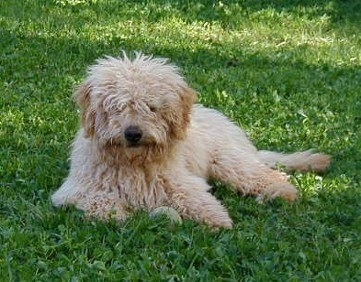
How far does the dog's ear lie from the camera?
5.76m

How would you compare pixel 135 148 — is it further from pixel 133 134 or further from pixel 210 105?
pixel 210 105

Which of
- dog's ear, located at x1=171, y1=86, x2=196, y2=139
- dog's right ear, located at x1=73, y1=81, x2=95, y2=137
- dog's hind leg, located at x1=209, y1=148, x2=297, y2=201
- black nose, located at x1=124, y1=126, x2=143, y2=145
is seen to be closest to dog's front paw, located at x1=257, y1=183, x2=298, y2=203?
dog's hind leg, located at x1=209, y1=148, x2=297, y2=201

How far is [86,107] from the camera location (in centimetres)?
579

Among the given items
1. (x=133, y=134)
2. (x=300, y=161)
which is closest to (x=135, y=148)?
(x=133, y=134)

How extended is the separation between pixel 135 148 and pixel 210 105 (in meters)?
3.31

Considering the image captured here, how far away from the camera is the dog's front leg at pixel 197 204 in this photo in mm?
5637

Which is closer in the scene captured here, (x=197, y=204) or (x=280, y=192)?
(x=197, y=204)

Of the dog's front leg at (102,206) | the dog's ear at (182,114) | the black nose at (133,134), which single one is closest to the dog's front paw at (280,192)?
the dog's ear at (182,114)

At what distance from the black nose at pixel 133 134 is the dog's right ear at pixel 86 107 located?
0.35 metres

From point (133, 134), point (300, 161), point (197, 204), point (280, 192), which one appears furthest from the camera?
point (300, 161)

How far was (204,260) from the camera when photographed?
5.02 m

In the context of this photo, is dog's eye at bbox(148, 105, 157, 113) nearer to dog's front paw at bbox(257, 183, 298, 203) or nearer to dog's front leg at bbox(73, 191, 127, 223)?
dog's front leg at bbox(73, 191, 127, 223)

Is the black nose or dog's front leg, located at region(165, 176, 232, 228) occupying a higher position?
the black nose

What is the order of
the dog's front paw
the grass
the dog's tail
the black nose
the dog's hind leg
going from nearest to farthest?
1. the grass
2. the black nose
3. the dog's front paw
4. the dog's hind leg
5. the dog's tail
